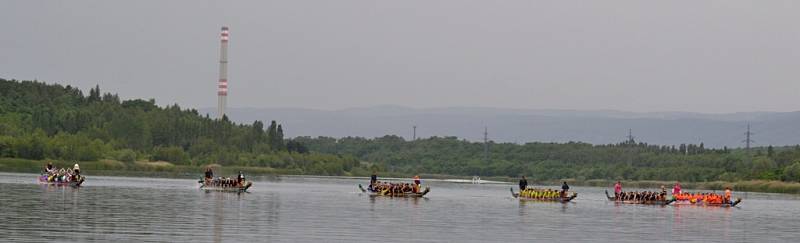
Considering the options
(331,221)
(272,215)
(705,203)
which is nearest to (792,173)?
(705,203)

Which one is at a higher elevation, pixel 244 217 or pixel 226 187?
pixel 226 187

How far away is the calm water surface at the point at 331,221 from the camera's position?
141ft

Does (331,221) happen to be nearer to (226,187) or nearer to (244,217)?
(244,217)

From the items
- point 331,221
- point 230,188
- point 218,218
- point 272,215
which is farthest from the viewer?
point 230,188

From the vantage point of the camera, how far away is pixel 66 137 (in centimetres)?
19438

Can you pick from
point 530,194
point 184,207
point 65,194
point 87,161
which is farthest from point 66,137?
point 184,207

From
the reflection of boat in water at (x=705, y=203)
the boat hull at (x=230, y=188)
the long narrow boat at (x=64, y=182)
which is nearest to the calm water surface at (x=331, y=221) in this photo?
the long narrow boat at (x=64, y=182)

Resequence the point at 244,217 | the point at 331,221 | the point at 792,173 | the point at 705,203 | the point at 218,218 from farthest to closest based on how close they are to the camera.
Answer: the point at 792,173, the point at 705,203, the point at 244,217, the point at 331,221, the point at 218,218

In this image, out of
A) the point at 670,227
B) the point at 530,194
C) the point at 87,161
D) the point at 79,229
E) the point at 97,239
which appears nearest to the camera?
the point at 97,239

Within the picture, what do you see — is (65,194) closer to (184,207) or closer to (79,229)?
(184,207)

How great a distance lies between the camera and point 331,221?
52312 millimetres

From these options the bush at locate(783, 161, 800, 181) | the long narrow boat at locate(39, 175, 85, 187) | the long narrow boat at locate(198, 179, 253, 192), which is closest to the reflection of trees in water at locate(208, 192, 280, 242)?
the long narrow boat at locate(39, 175, 85, 187)

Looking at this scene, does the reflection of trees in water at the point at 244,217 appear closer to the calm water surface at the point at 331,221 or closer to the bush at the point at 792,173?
A: the calm water surface at the point at 331,221

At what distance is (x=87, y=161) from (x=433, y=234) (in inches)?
5746
